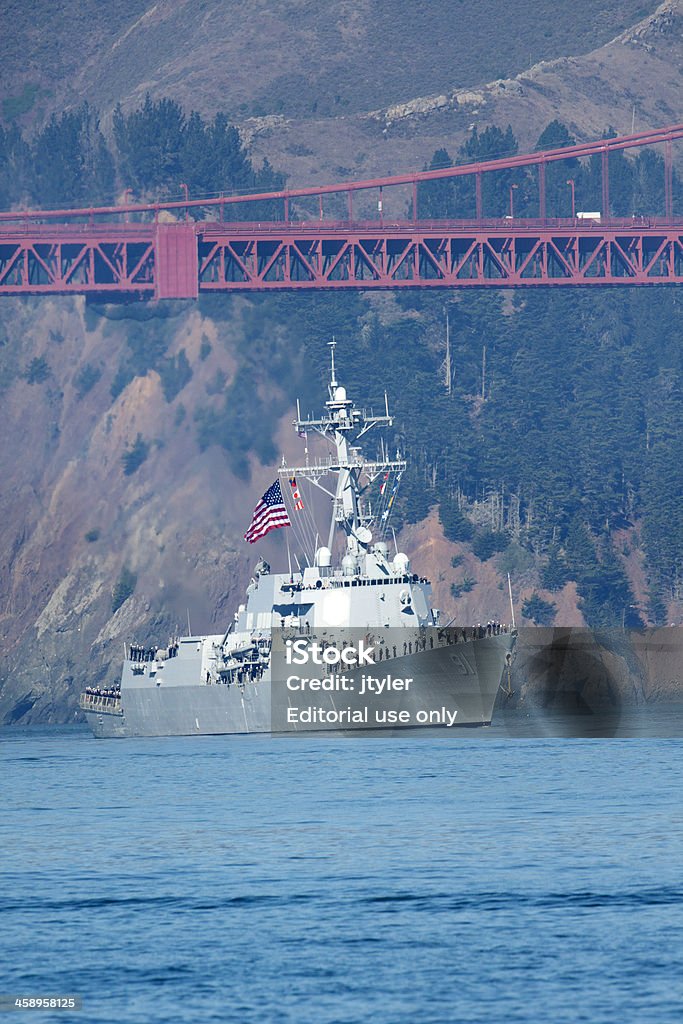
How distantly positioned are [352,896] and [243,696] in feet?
161

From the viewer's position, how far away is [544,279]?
125m

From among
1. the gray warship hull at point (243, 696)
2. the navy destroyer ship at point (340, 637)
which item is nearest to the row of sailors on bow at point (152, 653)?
the navy destroyer ship at point (340, 637)

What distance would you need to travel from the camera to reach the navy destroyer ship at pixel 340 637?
8506cm

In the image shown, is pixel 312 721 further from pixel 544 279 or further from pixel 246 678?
pixel 544 279

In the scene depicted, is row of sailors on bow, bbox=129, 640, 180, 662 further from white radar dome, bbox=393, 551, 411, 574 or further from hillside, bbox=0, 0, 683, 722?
hillside, bbox=0, 0, 683, 722

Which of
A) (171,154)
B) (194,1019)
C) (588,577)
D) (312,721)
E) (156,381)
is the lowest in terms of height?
(194,1019)

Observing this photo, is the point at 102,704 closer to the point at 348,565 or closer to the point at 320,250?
the point at 348,565

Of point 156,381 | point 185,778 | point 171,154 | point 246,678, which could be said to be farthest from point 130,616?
point 185,778

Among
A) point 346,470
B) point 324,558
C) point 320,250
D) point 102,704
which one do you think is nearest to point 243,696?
point 324,558

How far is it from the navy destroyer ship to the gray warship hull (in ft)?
0.20

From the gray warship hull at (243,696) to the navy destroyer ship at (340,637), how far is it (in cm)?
6

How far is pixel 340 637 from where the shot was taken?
8619cm

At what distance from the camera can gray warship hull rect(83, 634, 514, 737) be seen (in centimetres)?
8438

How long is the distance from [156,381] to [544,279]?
3713cm
